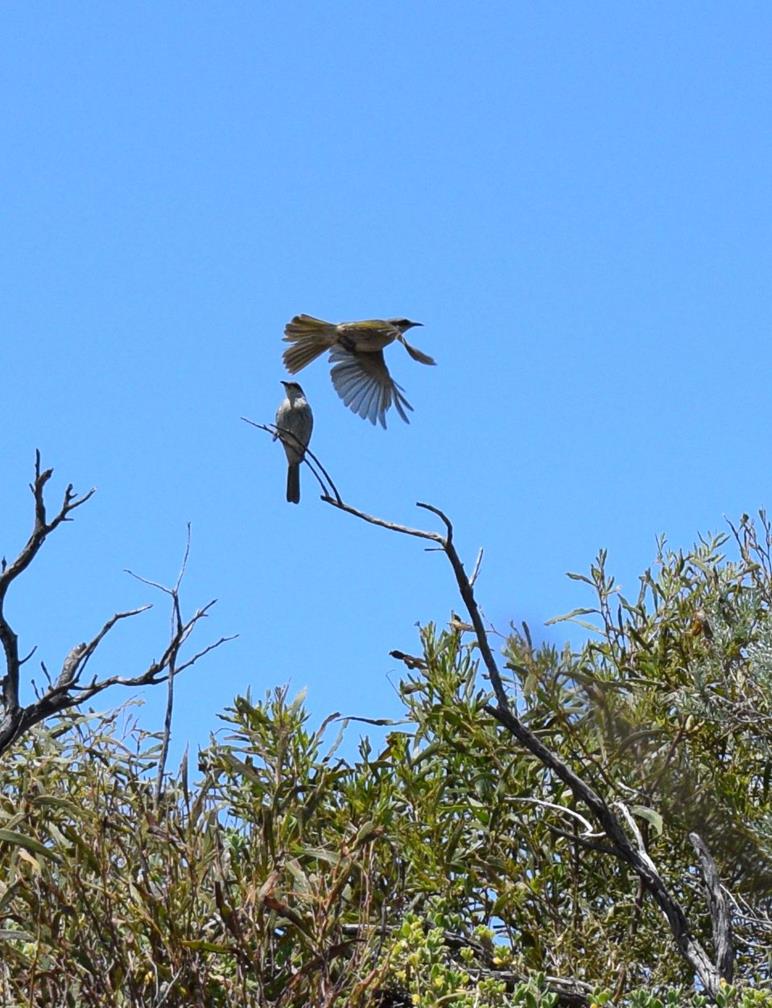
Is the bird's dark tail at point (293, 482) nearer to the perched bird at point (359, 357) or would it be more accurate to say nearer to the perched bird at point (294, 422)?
the perched bird at point (294, 422)

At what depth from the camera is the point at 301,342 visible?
6699mm

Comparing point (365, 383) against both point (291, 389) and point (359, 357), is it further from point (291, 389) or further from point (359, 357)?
point (291, 389)

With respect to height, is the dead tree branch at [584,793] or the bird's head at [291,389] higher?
the bird's head at [291,389]

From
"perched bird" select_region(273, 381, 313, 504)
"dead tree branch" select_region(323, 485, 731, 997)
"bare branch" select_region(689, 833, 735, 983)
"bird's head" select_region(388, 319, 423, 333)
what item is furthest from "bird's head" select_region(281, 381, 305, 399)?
"bare branch" select_region(689, 833, 735, 983)

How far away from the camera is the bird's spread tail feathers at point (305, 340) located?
6.60m

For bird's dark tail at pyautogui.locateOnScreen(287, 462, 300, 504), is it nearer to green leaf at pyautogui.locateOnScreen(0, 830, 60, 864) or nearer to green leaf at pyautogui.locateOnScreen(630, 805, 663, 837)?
green leaf at pyautogui.locateOnScreen(630, 805, 663, 837)

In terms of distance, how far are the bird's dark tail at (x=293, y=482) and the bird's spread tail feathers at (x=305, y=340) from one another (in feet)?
6.36

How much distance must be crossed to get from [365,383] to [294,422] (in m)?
1.81

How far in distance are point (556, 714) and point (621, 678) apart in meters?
0.74

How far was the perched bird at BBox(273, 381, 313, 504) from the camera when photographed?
857 cm

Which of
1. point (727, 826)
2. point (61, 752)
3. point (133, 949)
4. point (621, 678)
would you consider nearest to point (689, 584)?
point (621, 678)

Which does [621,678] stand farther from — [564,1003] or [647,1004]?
[647,1004]

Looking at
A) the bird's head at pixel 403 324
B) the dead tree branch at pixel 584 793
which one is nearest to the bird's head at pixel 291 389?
the bird's head at pixel 403 324

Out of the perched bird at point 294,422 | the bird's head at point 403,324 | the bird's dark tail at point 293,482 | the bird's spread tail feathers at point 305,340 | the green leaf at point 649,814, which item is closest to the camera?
the green leaf at point 649,814
